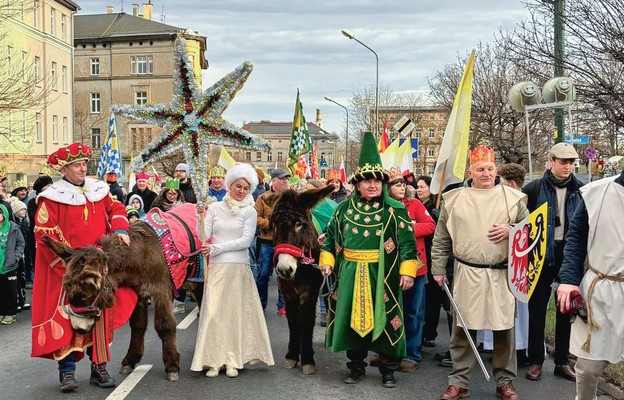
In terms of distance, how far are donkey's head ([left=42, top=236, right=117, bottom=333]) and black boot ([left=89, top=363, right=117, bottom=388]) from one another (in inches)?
27.7

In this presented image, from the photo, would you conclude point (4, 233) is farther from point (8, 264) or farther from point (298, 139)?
point (298, 139)

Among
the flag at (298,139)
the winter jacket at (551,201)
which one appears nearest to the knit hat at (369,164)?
A: the winter jacket at (551,201)

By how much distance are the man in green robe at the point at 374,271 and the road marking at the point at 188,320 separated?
3.20 metres

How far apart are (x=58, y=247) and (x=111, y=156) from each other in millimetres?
9590

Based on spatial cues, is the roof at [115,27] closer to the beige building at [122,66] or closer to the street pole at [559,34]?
the beige building at [122,66]

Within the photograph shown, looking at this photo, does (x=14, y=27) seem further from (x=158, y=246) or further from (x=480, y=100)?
(x=158, y=246)

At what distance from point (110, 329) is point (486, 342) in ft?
12.4

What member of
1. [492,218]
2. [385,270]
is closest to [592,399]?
[492,218]

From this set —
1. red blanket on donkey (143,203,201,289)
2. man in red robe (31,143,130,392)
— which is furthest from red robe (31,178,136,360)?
red blanket on donkey (143,203,201,289)

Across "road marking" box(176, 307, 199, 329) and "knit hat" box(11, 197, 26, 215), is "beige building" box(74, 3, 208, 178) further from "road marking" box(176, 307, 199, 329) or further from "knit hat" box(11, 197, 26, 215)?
"road marking" box(176, 307, 199, 329)

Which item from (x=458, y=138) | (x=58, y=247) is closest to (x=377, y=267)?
(x=458, y=138)

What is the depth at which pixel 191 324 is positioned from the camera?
9.52 metres

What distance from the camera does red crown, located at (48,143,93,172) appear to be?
250 inches

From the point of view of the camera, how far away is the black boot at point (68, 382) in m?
6.32
